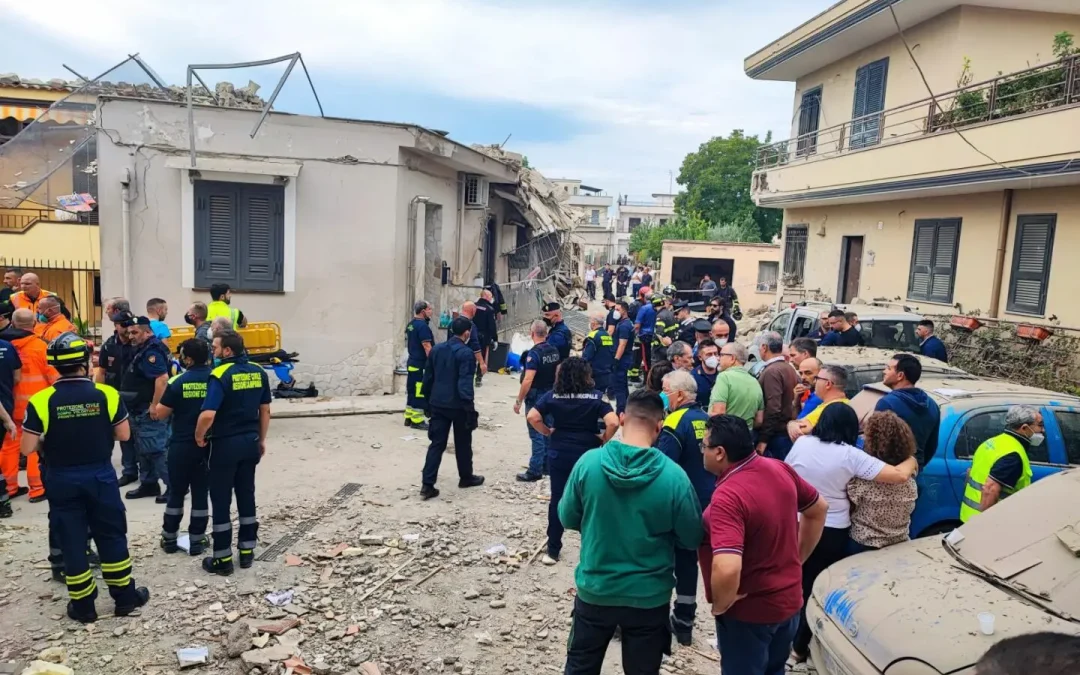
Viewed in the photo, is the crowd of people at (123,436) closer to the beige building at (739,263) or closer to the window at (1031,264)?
the window at (1031,264)

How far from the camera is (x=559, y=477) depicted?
546cm

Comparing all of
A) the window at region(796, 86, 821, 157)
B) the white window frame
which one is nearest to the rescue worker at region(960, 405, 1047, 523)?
the white window frame

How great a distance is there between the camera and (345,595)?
5102 mm

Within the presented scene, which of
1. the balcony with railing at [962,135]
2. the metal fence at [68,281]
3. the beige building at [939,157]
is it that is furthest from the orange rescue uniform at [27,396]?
the balcony with railing at [962,135]

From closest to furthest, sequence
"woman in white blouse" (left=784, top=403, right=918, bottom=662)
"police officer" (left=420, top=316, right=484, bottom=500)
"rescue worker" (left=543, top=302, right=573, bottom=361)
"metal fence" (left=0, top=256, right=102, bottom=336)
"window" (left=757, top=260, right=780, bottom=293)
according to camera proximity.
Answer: "woman in white blouse" (left=784, top=403, right=918, bottom=662) < "police officer" (left=420, top=316, right=484, bottom=500) < "rescue worker" (left=543, top=302, right=573, bottom=361) < "metal fence" (left=0, top=256, right=102, bottom=336) < "window" (left=757, top=260, right=780, bottom=293)

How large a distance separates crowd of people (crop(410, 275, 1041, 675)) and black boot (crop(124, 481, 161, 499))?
2.81 meters

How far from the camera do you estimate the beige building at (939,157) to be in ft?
37.5

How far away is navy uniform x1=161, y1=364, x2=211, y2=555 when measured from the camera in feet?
17.6

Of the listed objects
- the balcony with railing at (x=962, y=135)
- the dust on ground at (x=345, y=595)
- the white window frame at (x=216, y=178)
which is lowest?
the dust on ground at (x=345, y=595)

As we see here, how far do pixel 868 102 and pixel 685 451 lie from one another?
50.1ft

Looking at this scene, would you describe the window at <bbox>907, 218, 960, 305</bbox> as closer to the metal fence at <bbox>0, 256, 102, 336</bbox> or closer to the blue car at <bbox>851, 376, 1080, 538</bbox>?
the blue car at <bbox>851, 376, 1080, 538</bbox>

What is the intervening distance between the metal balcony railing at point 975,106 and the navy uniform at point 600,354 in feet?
24.6

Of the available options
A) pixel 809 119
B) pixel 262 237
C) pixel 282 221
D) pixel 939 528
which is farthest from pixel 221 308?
pixel 809 119

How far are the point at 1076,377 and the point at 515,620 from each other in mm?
10034
